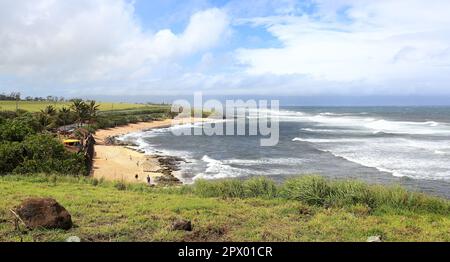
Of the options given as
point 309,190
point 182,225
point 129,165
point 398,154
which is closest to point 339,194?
point 309,190

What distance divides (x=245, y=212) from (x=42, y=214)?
180 inches

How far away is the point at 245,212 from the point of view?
1062cm

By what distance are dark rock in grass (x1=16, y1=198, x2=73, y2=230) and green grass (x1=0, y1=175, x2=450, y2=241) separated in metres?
0.20

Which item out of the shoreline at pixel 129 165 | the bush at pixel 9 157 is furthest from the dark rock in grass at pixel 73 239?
the shoreline at pixel 129 165

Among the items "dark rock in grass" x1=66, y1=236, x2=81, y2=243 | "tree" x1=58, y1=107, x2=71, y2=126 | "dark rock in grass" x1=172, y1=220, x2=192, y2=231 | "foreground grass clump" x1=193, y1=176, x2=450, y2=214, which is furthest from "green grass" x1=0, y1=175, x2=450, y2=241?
"tree" x1=58, y1=107, x2=71, y2=126

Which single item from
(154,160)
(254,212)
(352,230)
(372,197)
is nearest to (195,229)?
(254,212)

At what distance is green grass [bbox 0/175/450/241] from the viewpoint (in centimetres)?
851

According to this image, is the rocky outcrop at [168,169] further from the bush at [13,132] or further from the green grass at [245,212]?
the green grass at [245,212]

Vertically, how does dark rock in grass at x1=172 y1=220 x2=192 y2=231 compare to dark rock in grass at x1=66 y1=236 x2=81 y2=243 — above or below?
below

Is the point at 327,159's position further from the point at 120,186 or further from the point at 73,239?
the point at 73,239

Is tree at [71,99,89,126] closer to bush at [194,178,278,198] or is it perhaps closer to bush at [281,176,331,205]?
bush at [194,178,278,198]

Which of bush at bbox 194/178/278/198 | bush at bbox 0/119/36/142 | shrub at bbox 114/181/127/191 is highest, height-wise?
bush at bbox 0/119/36/142

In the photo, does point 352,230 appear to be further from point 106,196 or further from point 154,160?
point 154,160
